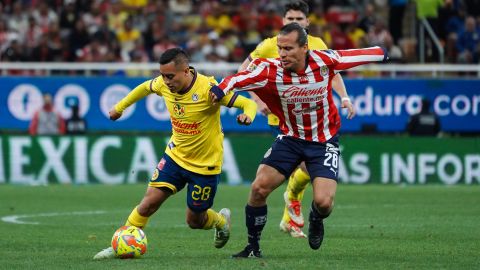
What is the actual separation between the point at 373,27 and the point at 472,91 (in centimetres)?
261

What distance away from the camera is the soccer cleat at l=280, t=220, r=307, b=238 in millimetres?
12281

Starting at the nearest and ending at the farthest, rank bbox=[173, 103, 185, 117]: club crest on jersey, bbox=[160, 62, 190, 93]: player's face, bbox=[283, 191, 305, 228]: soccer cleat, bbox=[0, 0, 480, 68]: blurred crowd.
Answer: bbox=[160, 62, 190, 93]: player's face < bbox=[173, 103, 185, 117]: club crest on jersey < bbox=[283, 191, 305, 228]: soccer cleat < bbox=[0, 0, 480, 68]: blurred crowd

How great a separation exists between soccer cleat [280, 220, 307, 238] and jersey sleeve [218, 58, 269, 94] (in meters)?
2.96

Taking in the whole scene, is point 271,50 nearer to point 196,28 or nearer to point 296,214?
point 296,214

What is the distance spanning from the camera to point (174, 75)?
9.95 metres

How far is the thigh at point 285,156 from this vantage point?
391 inches

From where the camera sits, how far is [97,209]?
1617 centimetres

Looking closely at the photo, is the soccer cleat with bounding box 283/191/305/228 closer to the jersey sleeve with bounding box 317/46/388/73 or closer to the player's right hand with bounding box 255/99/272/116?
the player's right hand with bounding box 255/99/272/116

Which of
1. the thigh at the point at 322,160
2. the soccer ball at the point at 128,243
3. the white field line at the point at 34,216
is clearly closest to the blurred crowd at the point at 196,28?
the white field line at the point at 34,216

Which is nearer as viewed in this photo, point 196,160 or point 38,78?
point 196,160

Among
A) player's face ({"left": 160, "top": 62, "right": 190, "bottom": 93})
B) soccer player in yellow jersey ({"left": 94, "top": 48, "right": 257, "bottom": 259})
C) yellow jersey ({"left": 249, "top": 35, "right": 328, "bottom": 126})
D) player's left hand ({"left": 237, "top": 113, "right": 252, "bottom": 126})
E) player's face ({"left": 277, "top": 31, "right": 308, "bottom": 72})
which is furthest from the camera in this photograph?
yellow jersey ({"left": 249, "top": 35, "right": 328, "bottom": 126})

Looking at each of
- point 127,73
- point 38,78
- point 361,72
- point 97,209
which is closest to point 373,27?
point 361,72

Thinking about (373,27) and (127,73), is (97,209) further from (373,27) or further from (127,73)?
(373,27)

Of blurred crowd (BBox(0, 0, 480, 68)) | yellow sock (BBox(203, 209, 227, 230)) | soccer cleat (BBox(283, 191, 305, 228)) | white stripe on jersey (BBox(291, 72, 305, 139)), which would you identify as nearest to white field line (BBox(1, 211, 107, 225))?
soccer cleat (BBox(283, 191, 305, 228))
